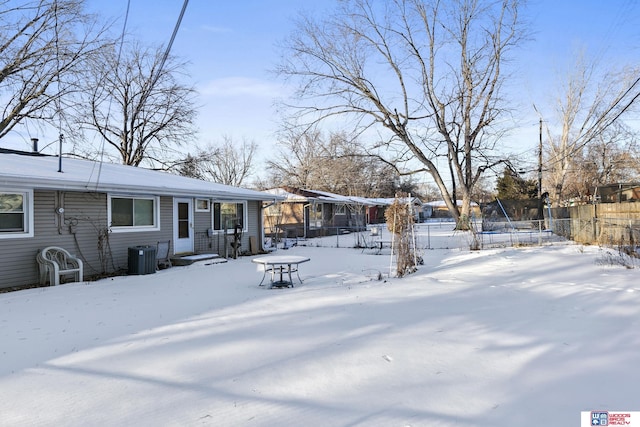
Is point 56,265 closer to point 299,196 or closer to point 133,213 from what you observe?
point 133,213

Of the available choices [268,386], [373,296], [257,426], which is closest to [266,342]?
[268,386]

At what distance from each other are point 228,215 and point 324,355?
11348 millimetres

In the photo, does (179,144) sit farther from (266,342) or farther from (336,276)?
(266,342)

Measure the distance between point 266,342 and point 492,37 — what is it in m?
25.3

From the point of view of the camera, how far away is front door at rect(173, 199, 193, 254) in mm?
12312

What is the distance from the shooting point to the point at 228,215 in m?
14.8

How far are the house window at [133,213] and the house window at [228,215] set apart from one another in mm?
2656

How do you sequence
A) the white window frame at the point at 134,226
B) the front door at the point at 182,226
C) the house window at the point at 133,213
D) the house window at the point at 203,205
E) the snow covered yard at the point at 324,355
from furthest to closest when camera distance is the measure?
the house window at the point at 203,205 < the front door at the point at 182,226 < the house window at the point at 133,213 < the white window frame at the point at 134,226 < the snow covered yard at the point at 324,355

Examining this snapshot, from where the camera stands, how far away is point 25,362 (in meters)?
4.03

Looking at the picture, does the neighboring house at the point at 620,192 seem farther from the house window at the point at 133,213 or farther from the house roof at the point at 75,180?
the house window at the point at 133,213

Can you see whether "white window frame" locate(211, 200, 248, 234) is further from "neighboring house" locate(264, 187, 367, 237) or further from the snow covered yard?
"neighboring house" locate(264, 187, 367, 237)

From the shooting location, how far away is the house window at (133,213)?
10.6 m

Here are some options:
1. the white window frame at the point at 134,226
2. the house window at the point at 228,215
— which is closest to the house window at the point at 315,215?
the house window at the point at 228,215

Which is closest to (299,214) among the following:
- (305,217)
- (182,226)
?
(305,217)
